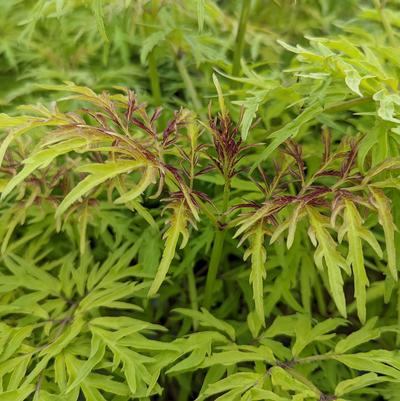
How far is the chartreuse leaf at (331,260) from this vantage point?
735mm

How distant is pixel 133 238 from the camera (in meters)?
1.07

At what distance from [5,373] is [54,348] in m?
0.08

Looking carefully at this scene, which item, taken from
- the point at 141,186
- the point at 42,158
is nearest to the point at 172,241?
the point at 141,186

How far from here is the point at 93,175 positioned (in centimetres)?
73

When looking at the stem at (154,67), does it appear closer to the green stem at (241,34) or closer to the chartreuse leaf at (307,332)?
A: the green stem at (241,34)

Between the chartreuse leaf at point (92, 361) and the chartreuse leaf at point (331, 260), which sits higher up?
the chartreuse leaf at point (331, 260)

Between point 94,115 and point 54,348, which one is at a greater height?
point 94,115

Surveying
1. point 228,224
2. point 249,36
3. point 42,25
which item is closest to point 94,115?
point 228,224

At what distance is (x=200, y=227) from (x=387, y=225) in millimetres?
416

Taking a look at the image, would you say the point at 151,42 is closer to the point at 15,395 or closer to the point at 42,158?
the point at 42,158

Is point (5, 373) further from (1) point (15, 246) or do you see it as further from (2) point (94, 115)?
(2) point (94, 115)

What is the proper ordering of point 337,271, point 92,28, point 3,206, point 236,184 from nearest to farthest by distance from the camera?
point 337,271
point 236,184
point 3,206
point 92,28

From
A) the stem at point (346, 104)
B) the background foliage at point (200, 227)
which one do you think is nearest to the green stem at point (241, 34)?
the background foliage at point (200, 227)

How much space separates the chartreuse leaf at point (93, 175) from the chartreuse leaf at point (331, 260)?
0.24 m
